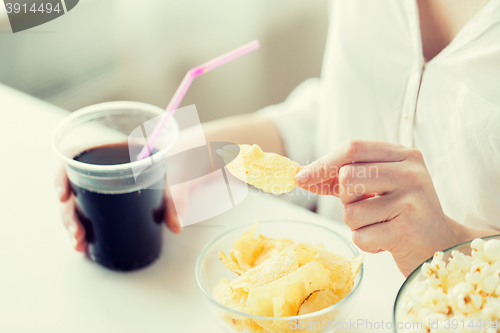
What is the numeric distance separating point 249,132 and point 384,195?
0.47 m

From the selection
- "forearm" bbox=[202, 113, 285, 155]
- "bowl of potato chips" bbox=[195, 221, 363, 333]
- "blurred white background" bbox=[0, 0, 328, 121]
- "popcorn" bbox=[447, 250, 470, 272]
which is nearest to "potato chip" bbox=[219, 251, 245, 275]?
"bowl of potato chips" bbox=[195, 221, 363, 333]

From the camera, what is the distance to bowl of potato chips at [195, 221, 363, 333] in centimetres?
44

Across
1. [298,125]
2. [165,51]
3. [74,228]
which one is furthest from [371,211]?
[165,51]

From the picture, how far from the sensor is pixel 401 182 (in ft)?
1.66

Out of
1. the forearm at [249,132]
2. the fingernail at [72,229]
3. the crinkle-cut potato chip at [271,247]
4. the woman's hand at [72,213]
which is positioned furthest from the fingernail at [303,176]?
the forearm at [249,132]

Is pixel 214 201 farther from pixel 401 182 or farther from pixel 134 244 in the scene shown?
pixel 401 182

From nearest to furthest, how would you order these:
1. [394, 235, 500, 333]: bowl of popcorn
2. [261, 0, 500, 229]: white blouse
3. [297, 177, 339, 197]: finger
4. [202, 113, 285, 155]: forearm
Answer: [394, 235, 500, 333]: bowl of popcorn < [297, 177, 339, 197]: finger < [261, 0, 500, 229]: white blouse < [202, 113, 285, 155]: forearm

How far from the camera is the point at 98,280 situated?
1.95 feet

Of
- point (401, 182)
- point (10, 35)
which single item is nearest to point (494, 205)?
point (401, 182)

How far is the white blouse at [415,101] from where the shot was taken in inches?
25.6

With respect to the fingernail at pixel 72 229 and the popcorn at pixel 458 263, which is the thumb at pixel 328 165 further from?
the fingernail at pixel 72 229

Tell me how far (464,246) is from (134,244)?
0.40m

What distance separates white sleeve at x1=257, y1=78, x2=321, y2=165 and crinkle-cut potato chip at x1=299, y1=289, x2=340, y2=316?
52cm

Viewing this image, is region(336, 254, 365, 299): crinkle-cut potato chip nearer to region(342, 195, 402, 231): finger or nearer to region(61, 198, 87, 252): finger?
region(342, 195, 402, 231): finger
